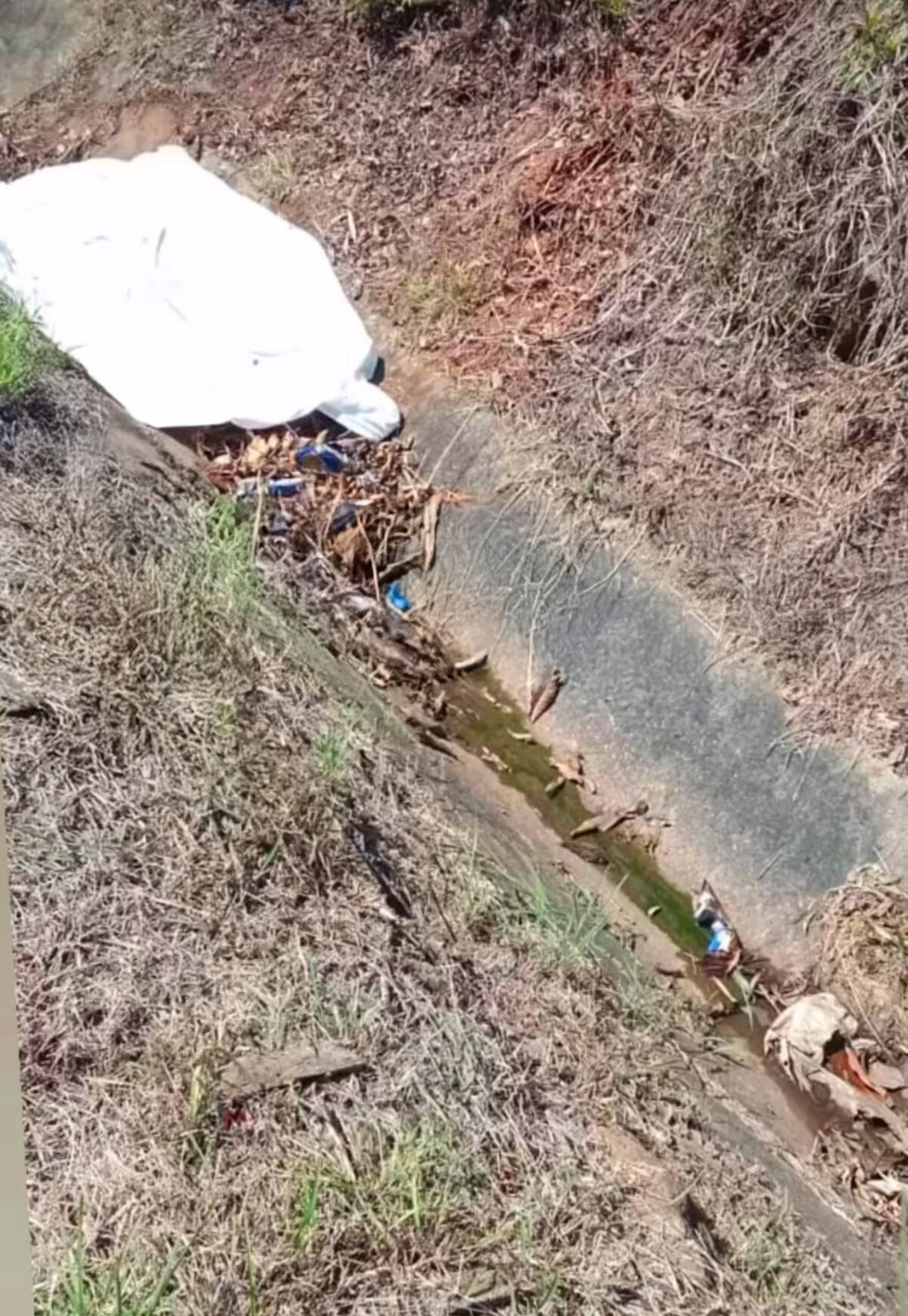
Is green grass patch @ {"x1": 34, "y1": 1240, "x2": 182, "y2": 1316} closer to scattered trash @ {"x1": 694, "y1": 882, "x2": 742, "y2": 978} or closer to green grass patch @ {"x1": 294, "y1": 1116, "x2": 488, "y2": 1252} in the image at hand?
green grass patch @ {"x1": 294, "y1": 1116, "x2": 488, "y2": 1252}

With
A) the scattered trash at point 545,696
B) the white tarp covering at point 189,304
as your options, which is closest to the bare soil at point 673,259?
the white tarp covering at point 189,304

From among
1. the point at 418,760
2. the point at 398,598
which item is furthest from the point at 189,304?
the point at 418,760

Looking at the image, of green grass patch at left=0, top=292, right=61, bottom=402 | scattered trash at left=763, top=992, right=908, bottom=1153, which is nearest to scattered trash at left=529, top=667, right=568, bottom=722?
scattered trash at left=763, top=992, right=908, bottom=1153

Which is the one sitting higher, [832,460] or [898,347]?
[898,347]

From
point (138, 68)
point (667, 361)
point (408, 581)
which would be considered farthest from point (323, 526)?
point (138, 68)

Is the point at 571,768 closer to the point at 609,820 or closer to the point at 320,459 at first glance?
the point at 609,820

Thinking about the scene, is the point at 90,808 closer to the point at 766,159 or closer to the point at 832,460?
the point at 832,460
